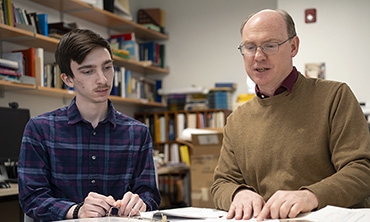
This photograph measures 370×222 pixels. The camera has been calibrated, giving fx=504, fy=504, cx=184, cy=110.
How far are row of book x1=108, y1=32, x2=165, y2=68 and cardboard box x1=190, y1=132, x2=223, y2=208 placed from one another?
4.42ft

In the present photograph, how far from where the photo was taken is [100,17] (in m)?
5.05

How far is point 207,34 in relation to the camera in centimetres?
590

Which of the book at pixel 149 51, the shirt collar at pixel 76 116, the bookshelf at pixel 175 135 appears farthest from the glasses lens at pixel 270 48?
the book at pixel 149 51

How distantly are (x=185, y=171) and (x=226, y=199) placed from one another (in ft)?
13.8

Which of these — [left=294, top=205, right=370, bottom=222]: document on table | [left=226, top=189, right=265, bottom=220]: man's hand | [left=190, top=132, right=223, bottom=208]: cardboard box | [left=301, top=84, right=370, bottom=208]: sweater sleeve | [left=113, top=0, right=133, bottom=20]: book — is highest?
[left=113, top=0, right=133, bottom=20]: book

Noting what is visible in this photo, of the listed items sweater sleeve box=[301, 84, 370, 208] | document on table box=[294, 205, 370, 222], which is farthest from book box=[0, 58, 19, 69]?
document on table box=[294, 205, 370, 222]

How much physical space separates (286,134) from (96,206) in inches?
23.5

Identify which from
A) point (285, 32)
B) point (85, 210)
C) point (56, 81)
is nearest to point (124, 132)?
point (85, 210)

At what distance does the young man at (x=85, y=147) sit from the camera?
164 centimetres

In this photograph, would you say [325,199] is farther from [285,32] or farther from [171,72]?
[171,72]

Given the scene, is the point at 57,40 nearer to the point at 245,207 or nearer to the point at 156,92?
the point at 156,92

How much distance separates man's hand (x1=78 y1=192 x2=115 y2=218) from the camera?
1.42 meters

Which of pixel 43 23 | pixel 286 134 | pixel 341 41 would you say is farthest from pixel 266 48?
pixel 341 41

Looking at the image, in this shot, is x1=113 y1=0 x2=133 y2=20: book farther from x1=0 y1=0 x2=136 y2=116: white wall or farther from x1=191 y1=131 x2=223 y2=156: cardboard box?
x1=191 y1=131 x2=223 y2=156: cardboard box
